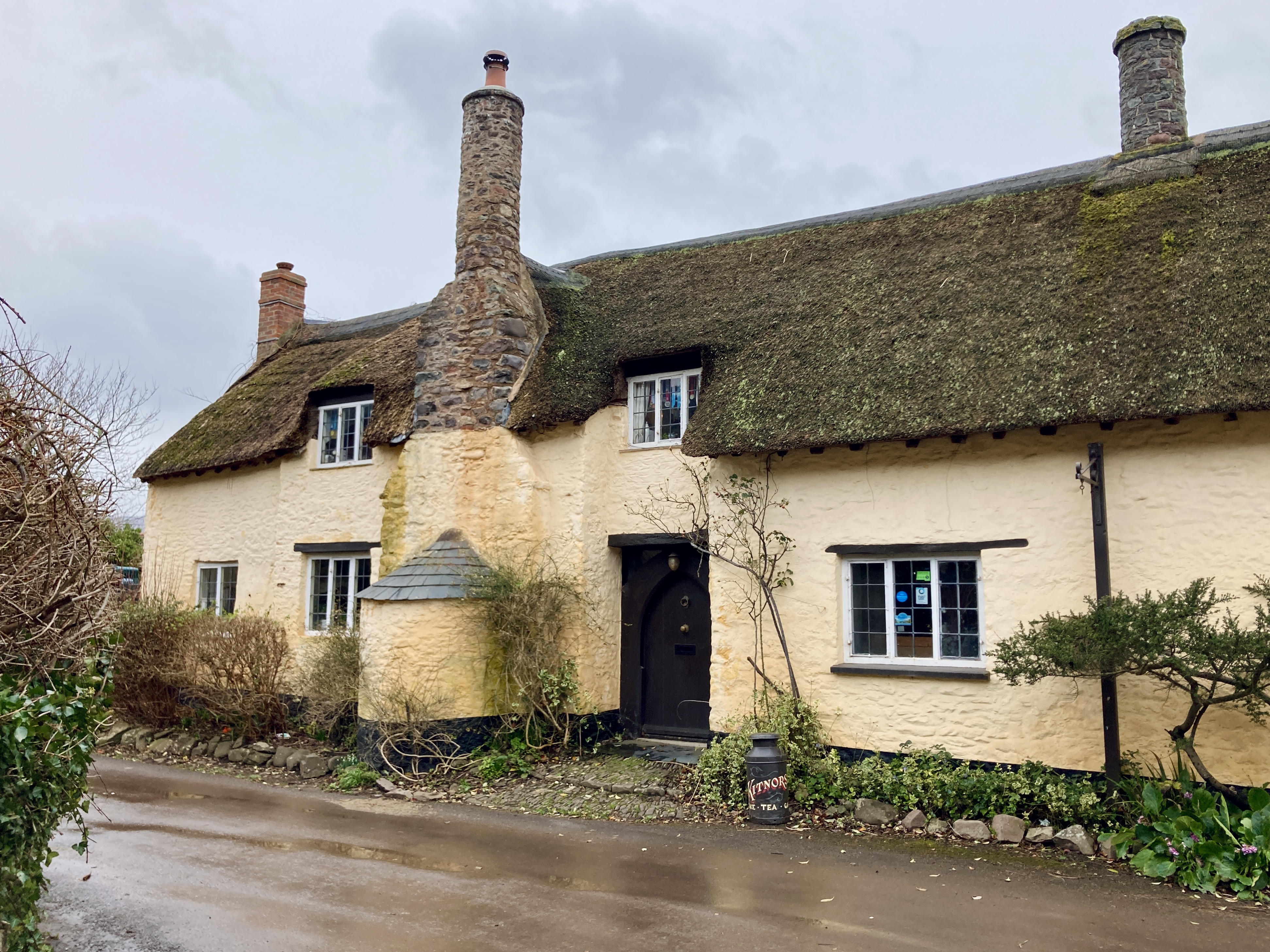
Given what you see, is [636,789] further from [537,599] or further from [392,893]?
[392,893]

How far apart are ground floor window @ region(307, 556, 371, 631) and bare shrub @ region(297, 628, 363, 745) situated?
1277 millimetres

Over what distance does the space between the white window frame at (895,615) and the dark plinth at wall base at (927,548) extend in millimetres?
34

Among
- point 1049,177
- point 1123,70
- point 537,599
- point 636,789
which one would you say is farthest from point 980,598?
point 1123,70

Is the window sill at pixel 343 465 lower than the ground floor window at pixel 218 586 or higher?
higher

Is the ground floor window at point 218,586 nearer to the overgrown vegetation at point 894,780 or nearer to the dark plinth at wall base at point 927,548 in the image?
the overgrown vegetation at point 894,780

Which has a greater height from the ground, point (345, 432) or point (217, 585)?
point (345, 432)

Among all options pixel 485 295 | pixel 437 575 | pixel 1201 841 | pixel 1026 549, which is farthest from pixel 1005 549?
pixel 485 295

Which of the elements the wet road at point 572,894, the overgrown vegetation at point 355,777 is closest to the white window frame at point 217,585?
the overgrown vegetation at point 355,777

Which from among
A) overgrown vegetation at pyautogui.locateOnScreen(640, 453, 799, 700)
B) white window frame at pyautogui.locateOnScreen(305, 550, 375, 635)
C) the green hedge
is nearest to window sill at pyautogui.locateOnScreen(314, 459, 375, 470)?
white window frame at pyautogui.locateOnScreen(305, 550, 375, 635)

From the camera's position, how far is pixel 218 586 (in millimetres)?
15531

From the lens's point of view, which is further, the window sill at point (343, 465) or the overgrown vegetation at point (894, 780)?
the window sill at point (343, 465)

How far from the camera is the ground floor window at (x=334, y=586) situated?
13539 mm

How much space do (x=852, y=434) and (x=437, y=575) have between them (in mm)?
5089

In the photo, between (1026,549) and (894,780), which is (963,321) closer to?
(1026,549)
